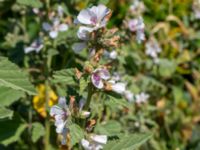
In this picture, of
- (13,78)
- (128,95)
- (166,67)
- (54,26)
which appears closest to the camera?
(13,78)

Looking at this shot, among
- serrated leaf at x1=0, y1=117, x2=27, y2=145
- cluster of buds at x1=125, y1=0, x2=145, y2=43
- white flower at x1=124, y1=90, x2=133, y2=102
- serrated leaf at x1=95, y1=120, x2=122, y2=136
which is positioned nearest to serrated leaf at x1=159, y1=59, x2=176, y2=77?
cluster of buds at x1=125, y1=0, x2=145, y2=43

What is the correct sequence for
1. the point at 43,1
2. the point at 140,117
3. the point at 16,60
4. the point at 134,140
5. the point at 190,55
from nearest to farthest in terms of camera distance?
the point at 134,140 → the point at 43,1 → the point at 16,60 → the point at 140,117 → the point at 190,55

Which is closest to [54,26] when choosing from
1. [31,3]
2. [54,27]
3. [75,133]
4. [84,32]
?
[54,27]

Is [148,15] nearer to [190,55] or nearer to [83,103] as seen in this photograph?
[190,55]

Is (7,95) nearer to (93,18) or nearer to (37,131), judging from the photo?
(37,131)

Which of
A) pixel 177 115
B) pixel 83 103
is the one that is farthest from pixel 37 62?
pixel 177 115

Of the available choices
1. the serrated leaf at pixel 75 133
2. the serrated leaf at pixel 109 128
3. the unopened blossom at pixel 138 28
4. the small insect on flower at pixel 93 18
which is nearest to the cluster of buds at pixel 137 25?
the unopened blossom at pixel 138 28

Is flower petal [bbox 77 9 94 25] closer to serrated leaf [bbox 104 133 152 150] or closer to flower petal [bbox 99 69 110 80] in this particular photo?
flower petal [bbox 99 69 110 80]
